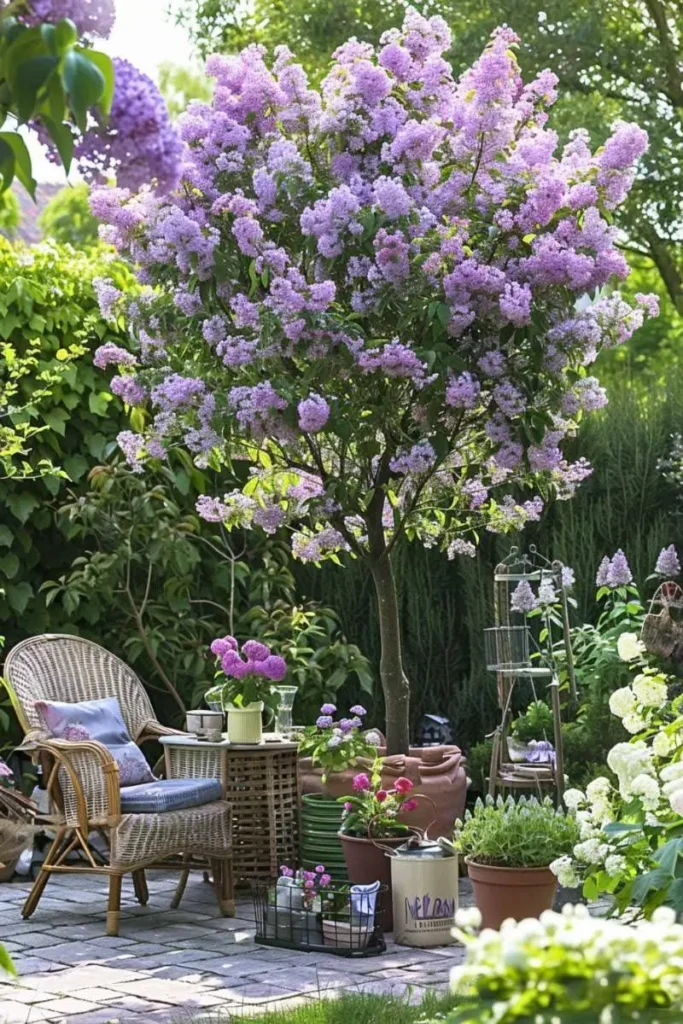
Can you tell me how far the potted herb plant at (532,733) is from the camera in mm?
5719

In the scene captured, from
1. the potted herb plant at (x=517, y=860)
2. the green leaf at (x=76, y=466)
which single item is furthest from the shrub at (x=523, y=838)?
A: the green leaf at (x=76, y=466)

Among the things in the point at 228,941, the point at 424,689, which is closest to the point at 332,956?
the point at 228,941

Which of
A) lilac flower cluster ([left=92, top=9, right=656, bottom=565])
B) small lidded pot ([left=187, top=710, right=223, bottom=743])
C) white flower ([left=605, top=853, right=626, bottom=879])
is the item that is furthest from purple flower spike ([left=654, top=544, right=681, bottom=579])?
white flower ([left=605, top=853, right=626, bottom=879])

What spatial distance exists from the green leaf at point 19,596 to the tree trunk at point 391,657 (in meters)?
1.70

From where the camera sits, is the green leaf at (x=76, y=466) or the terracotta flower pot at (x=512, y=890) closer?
the terracotta flower pot at (x=512, y=890)

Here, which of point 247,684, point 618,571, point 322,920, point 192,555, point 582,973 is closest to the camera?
point 582,973

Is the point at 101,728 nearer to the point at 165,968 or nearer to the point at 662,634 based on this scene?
the point at 165,968

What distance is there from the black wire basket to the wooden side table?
0.63 m

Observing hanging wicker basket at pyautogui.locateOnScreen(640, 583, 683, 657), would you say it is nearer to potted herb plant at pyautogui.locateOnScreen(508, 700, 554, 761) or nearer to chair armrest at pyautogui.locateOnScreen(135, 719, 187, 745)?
potted herb plant at pyautogui.locateOnScreen(508, 700, 554, 761)

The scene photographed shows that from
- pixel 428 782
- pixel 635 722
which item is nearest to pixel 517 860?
pixel 428 782

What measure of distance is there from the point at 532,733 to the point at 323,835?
97cm

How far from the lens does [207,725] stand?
568 cm

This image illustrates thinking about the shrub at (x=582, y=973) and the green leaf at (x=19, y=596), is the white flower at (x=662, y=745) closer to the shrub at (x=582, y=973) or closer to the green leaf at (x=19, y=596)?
the shrub at (x=582, y=973)

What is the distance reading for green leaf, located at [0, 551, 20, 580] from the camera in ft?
20.9
